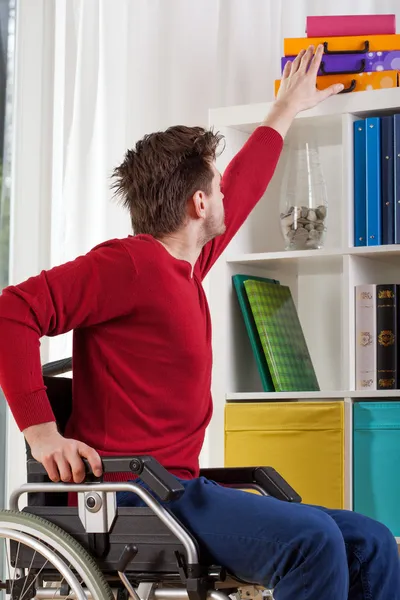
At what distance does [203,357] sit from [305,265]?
1040mm

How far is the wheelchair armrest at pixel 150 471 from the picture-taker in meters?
1.49

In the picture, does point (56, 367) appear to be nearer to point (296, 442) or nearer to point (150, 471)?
point (150, 471)

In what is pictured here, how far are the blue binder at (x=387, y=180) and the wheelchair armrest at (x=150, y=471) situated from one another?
1.19 metres

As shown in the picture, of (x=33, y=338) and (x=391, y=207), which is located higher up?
(x=391, y=207)

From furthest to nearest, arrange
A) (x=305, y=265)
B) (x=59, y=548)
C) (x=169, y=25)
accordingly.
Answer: (x=169, y=25) < (x=305, y=265) < (x=59, y=548)

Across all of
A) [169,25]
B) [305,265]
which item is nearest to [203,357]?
[305,265]

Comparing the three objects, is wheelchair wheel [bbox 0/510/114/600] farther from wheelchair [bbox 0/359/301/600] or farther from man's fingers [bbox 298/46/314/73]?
man's fingers [bbox 298/46/314/73]

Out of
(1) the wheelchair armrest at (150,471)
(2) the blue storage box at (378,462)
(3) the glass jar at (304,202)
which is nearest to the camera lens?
(1) the wheelchair armrest at (150,471)

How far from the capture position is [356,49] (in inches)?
101

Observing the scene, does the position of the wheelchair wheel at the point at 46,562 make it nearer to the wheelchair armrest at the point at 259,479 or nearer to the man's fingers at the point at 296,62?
the wheelchair armrest at the point at 259,479

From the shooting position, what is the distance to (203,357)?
1.84 meters

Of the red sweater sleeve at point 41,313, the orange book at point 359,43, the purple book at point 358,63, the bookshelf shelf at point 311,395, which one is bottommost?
the bookshelf shelf at point 311,395

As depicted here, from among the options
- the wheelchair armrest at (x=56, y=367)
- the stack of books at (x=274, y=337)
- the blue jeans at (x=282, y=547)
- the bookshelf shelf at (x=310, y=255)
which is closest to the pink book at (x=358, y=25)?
the bookshelf shelf at (x=310, y=255)

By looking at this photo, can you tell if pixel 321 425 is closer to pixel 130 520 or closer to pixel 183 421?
pixel 183 421
